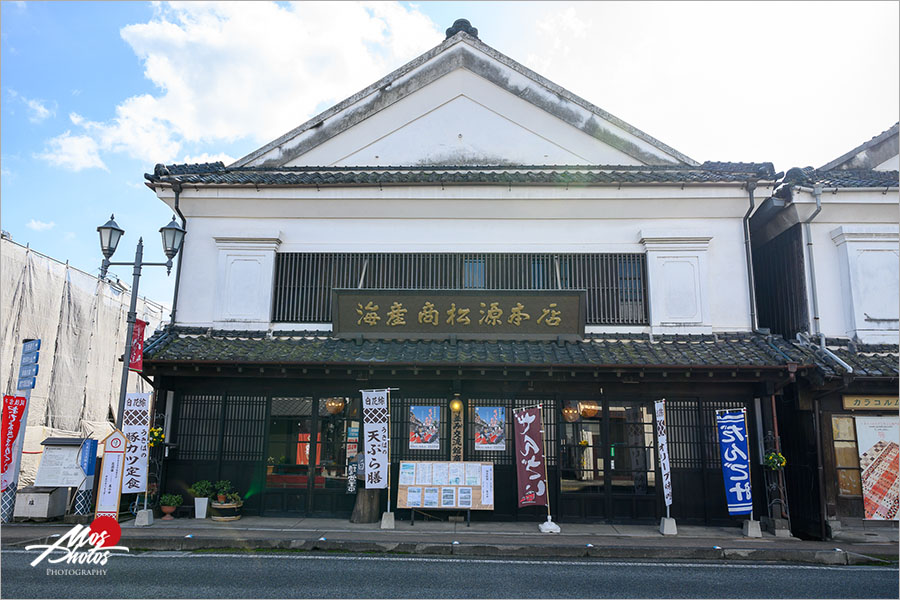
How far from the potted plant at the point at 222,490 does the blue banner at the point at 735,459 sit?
10670 mm

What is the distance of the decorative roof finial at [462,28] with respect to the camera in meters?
17.1

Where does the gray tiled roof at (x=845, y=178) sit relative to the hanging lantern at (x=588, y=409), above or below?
above

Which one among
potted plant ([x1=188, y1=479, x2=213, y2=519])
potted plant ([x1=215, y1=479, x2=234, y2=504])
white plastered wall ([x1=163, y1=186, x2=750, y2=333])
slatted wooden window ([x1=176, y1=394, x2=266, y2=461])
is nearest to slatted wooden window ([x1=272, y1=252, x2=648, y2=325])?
white plastered wall ([x1=163, y1=186, x2=750, y2=333])

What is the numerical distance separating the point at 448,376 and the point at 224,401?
17.4 feet

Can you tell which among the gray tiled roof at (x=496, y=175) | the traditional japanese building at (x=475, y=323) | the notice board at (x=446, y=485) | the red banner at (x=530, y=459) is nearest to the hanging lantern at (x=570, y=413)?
the traditional japanese building at (x=475, y=323)

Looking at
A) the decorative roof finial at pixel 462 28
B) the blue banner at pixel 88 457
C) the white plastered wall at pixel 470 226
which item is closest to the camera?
the blue banner at pixel 88 457

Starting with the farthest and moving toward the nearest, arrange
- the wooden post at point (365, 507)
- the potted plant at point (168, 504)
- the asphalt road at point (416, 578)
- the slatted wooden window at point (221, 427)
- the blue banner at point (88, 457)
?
1. the slatted wooden window at point (221, 427)
2. the blue banner at point (88, 457)
3. the potted plant at point (168, 504)
4. the wooden post at point (365, 507)
5. the asphalt road at point (416, 578)

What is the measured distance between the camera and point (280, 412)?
44.7 ft

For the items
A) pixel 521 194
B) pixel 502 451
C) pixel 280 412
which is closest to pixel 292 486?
pixel 280 412

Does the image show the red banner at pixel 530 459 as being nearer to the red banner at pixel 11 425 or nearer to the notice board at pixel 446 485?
the notice board at pixel 446 485

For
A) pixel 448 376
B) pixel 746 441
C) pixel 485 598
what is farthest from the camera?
pixel 448 376

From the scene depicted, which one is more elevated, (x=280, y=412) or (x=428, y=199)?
(x=428, y=199)

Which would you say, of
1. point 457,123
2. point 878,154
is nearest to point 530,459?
point 457,123

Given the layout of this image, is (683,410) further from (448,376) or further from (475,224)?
(475,224)
